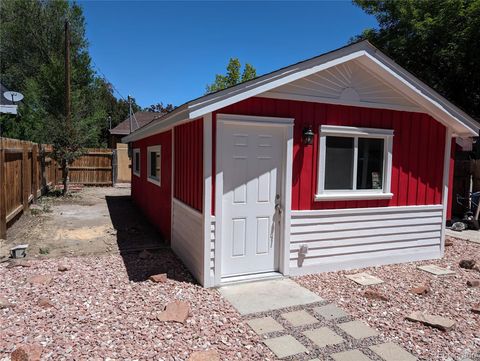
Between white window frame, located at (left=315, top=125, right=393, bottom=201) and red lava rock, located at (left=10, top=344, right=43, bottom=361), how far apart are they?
3.75 meters

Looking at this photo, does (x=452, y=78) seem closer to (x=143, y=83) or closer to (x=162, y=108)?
(x=143, y=83)

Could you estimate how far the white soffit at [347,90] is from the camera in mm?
4884

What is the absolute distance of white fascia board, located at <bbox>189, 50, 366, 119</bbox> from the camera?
162 inches

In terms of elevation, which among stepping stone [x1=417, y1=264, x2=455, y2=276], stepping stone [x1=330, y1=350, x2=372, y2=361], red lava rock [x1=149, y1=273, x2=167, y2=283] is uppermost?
red lava rock [x1=149, y1=273, x2=167, y2=283]

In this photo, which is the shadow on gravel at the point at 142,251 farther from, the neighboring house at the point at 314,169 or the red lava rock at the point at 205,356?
the red lava rock at the point at 205,356

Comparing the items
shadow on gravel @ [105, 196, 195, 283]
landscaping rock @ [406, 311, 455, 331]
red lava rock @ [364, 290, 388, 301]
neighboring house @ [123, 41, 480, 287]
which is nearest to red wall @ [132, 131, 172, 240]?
shadow on gravel @ [105, 196, 195, 283]

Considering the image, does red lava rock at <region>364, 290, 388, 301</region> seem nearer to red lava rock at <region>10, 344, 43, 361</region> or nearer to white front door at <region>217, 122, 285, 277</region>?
white front door at <region>217, 122, 285, 277</region>

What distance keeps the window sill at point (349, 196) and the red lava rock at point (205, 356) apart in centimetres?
278

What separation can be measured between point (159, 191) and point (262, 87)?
164 inches

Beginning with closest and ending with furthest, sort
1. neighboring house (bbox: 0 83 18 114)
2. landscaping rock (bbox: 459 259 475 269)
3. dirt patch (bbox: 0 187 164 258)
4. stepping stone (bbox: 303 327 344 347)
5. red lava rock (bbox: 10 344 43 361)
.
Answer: red lava rock (bbox: 10 344 43 361) → stepping stone (bbox: 303 327 344 347) → landscaping rock (bbox: 459 259 475 269) → dirt patch (bbox: 0 187 164 258) → neighboring house (bbox: 0 83 18 114)

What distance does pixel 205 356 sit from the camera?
294 centimetres

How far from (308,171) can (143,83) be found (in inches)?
807

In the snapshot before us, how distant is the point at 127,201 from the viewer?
1281 cm

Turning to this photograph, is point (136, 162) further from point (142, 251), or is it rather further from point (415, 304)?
point (415, 304)
